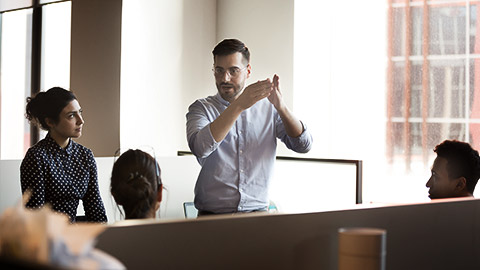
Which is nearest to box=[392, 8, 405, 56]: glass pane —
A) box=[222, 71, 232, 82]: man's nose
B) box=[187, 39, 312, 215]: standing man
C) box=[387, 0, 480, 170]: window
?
box=[387, 0, 480, 170]: window

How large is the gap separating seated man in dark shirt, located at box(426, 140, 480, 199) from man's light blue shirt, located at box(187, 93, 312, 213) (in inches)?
18.6

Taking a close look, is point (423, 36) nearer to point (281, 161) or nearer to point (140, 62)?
point (281, 161)

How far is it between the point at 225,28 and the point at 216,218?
4157 mm

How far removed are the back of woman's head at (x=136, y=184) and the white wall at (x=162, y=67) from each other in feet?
9.56

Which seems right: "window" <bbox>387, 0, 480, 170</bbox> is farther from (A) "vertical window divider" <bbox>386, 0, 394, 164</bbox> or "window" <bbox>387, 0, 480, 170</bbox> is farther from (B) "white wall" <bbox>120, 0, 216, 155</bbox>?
(B) "white wall" <bbox>120, 0, 216, 155</bbox>

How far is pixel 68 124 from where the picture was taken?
2639mm

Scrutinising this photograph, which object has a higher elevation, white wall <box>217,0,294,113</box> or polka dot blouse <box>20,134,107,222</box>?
white wall <box>217,0,294,113</box>

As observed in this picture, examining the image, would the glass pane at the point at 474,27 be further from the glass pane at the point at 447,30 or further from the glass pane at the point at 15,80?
the glass pane at the point at 15,80

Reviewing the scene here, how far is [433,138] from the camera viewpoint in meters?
4.39

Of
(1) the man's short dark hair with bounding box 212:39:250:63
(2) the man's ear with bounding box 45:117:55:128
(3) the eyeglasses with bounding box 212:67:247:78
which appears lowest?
(2) the man's ear with bounding box 45:117:55:128

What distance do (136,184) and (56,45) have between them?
4.25 m

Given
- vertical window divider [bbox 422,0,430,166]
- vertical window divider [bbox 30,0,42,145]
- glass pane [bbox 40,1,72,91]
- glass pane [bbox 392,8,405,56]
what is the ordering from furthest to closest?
vertical window divider [bbox 30,0,42,145] → glass pane [bbox 40,1,72,91] → glass pane [bbox 392,8,405,56] → vertical window divider [bbox 422,0,430,166]

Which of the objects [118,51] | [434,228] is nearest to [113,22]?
[118,51]

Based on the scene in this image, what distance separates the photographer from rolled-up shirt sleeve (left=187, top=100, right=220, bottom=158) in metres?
2.14
